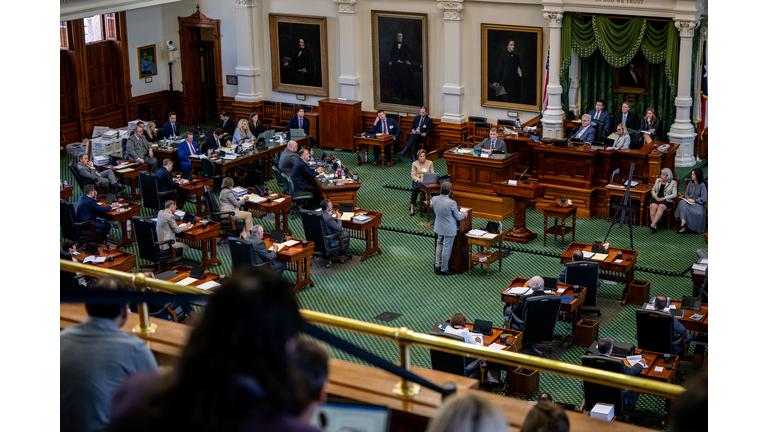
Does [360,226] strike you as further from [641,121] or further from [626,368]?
[641,121]

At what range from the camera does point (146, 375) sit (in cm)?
189

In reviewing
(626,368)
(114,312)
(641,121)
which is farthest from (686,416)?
(641,121)

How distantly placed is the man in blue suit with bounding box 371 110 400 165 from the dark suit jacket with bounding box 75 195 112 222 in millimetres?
6006

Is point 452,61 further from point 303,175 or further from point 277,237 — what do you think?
point 277,237

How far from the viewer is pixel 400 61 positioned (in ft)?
56.8

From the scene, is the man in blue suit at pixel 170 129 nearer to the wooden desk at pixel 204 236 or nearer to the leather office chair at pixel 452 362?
the wooden desk at pixel 204 236

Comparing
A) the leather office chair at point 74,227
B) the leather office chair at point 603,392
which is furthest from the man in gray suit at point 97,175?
the leather office chair at point 603,392

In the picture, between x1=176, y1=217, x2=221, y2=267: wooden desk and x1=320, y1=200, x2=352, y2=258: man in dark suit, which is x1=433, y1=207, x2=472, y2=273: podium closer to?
x1=320, y1=200, x2=352, y2=258: man in dark suit

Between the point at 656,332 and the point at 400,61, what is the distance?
10.1 meters

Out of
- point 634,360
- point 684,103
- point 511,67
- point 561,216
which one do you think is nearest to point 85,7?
point 511,67

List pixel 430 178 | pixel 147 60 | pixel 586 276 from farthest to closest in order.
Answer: pixel 147 60 → pixel 430 178 → pixel 586 276

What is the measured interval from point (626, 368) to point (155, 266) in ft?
20.6

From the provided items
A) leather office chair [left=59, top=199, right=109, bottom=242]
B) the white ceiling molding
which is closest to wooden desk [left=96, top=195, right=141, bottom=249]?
leather office chair [left=59, top=199, right=109, bottom=242]

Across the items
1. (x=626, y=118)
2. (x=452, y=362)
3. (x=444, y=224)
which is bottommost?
(x=452, y=362)
